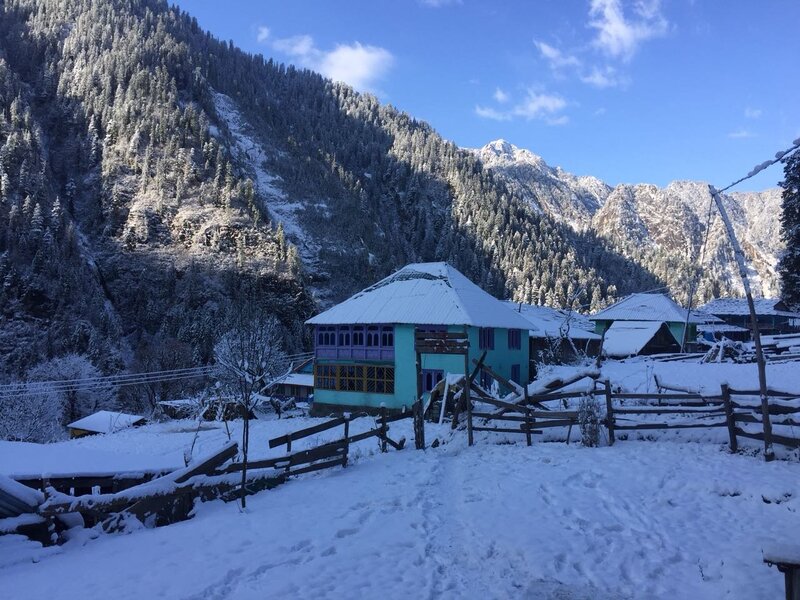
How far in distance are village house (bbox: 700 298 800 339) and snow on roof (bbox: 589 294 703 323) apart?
26216mm

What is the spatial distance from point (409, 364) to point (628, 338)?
29.0 metres

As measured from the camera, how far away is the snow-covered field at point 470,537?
5867 mm

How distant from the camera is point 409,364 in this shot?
30.6 m

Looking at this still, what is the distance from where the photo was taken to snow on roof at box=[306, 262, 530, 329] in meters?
30.1

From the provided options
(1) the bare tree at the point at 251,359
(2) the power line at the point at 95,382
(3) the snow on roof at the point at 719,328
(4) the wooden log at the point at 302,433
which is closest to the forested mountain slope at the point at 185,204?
(2) the power line at the point at 95,382

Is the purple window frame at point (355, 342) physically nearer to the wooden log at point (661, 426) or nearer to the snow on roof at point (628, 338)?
the wooden log at point (661, 426)

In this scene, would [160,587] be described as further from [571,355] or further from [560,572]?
[571,355]

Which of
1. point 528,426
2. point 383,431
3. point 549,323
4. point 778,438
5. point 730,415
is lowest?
point 383,431

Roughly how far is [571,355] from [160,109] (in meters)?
99.7

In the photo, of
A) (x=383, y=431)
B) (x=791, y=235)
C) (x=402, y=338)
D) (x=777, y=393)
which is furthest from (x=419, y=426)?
(x=791, y=235)

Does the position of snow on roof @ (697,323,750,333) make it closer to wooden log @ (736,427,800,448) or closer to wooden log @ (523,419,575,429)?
wooden log @ (523,419,575,429)

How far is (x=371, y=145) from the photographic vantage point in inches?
6501

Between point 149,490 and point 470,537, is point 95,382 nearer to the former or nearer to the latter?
point 149,490

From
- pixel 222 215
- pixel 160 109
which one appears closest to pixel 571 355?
pixel 222 215
